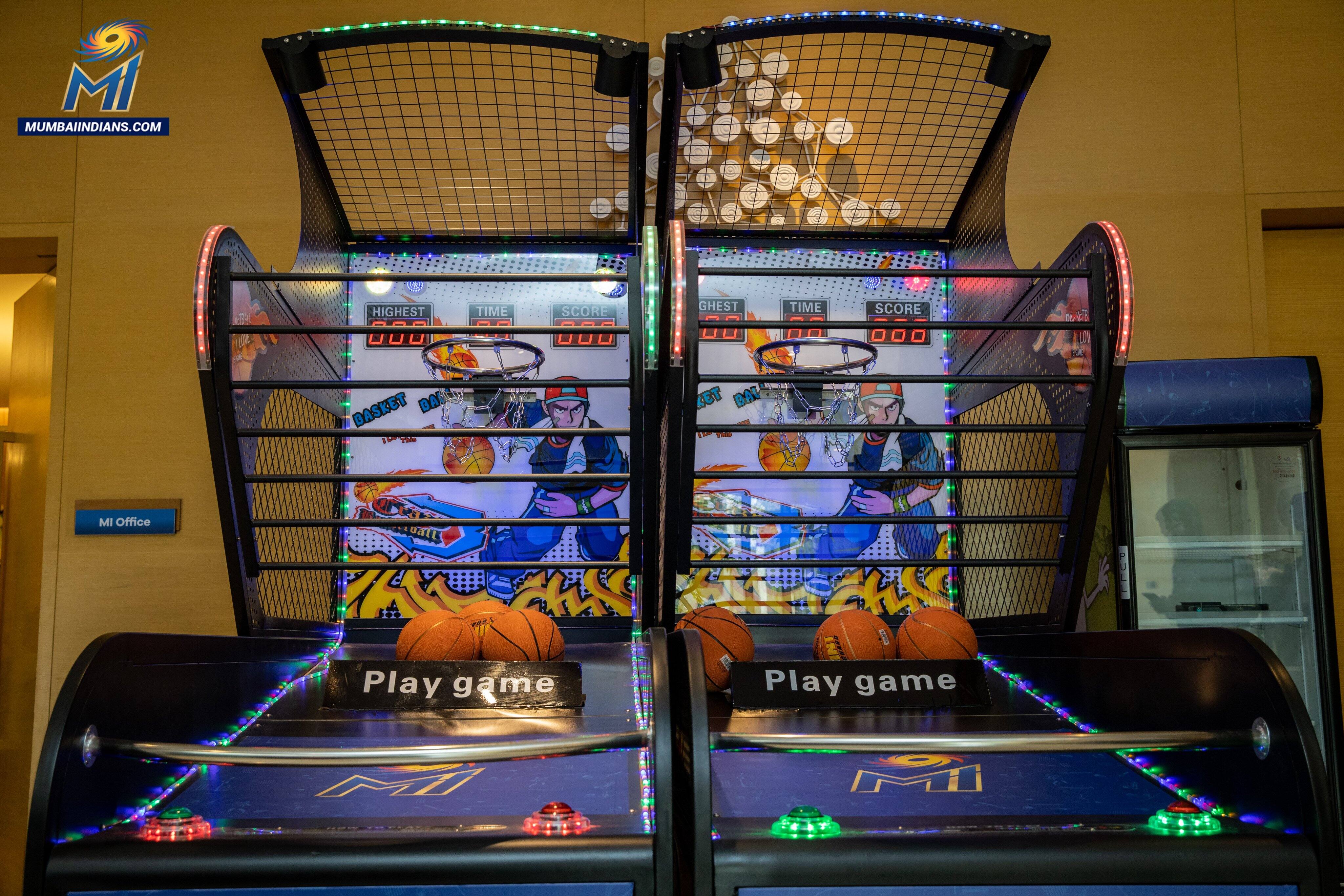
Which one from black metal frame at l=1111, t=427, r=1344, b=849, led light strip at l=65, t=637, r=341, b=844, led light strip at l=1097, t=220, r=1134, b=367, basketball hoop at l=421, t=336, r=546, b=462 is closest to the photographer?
led light strip at l=65, t=637, r=341, b=844

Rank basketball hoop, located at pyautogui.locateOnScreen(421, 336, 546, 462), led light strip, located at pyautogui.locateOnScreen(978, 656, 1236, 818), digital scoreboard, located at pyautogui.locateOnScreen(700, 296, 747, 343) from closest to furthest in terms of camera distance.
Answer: led light strip, located at pyautogui.locateOnScreen(978, 656, 1236, 818)
basketball hoop, located at pyautogui.locateOnScreen(421, 336, 546, 462)
digital scoreboard, located at pyautogui.locateOnScreen(700, 296, 747, 343)

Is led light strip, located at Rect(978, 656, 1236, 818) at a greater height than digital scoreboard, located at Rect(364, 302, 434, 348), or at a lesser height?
lesser

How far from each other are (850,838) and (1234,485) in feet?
10.4

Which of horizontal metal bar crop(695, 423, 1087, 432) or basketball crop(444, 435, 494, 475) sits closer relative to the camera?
horizontal metal bar crop(695, 423, 1087, 432)

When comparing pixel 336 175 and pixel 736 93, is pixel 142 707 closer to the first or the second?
pixel 336 175

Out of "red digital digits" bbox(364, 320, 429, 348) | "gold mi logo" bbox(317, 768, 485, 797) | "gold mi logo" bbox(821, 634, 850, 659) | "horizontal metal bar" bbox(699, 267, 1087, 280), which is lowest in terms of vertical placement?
"gold mi logo" bbox(317, 768, 485, 797)

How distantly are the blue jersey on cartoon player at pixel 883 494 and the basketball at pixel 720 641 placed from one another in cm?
80

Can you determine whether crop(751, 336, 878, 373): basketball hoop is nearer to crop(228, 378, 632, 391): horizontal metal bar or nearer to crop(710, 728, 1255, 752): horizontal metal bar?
crop(228, 378, 632, 391): horizontal metal bar

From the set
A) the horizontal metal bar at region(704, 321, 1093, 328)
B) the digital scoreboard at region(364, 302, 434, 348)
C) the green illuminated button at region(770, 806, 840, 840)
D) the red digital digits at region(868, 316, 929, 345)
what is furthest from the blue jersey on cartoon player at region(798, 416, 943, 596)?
the green illuminated button at region(770, 806, 840, 840)

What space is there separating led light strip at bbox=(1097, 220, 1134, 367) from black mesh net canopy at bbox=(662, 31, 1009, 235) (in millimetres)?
1266

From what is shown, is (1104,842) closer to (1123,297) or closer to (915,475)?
(915,475)

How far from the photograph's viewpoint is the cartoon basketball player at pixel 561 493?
12.9 ft

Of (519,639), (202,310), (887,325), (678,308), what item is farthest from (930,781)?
(202,310)

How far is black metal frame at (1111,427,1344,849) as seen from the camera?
3391 mm
